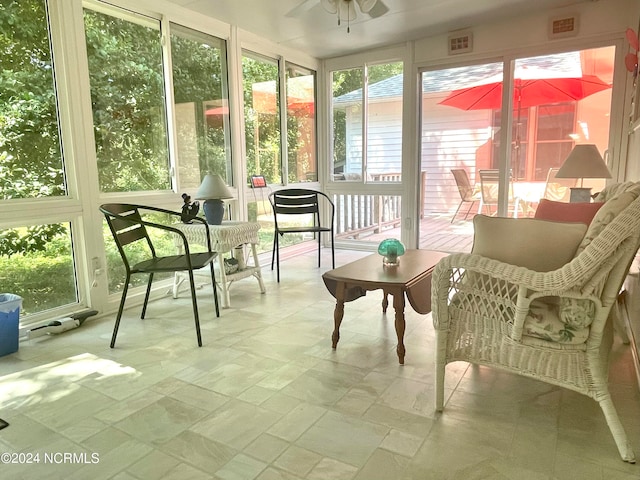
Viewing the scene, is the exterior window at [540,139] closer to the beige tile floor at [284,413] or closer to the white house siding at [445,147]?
the white house siding at [445,147]

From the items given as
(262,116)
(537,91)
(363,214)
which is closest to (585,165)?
(537,91)

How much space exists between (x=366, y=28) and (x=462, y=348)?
3.52 meters

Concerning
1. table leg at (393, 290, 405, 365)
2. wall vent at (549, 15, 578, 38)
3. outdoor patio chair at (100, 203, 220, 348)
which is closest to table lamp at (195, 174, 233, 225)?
outdoor patio chair at (100, 203, 220, 348)

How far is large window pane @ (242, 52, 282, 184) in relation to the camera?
4.43 m

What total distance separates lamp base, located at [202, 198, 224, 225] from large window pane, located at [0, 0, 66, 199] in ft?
3.31

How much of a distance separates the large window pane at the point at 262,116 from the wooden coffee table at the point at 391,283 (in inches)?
94.5

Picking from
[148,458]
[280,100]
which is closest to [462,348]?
[148,458]

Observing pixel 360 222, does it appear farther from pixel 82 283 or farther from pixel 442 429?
pixel 442 429

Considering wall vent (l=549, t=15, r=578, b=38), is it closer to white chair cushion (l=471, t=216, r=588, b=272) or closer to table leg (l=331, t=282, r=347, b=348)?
white chair cushion (l=471, t=216, r=588, b=272)

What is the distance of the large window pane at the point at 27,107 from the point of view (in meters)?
2.60

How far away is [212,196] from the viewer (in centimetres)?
325

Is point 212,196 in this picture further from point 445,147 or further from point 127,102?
point 445,147

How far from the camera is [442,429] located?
168 cm

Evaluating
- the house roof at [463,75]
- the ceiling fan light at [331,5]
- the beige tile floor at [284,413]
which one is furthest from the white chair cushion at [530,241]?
the house roof at [463,75]
